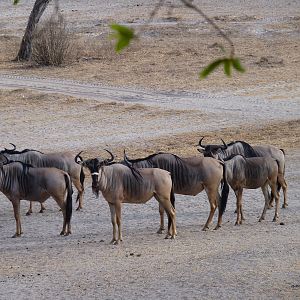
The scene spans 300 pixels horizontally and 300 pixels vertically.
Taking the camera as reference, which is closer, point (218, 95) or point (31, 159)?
point (31, 159)

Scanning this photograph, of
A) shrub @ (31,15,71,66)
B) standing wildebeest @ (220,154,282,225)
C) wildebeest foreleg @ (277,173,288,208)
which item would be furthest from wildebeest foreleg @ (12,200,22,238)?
shrub @ (31,15,71,66)

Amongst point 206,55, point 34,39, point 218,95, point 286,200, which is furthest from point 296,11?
point 286,200

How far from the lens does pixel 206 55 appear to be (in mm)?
33438

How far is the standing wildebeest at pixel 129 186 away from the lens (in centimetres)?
1288

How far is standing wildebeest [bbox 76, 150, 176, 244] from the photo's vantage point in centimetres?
1288

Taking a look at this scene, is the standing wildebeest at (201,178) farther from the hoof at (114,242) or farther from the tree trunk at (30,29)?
the tree trunk at (30,29)

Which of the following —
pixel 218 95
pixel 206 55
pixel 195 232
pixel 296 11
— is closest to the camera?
pixel 195 232

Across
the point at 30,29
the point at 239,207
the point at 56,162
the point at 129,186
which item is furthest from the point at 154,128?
the point at 30,29

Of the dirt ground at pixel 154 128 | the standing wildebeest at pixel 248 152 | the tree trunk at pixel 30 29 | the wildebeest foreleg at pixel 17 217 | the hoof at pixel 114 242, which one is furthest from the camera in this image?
the tree trunk at pixel 30 29

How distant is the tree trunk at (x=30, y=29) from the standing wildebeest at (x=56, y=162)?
1890 cm

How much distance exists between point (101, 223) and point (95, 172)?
178 cm

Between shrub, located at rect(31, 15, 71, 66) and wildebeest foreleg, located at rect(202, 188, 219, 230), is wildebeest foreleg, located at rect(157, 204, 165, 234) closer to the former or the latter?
wildebeest foreleg, located at rect(202, 188, 219, 230)

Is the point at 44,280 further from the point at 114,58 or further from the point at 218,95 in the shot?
the point at 114,58

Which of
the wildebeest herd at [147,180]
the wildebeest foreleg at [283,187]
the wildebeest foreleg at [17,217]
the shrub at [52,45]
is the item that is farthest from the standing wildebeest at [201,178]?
the shrub at [52,45]
